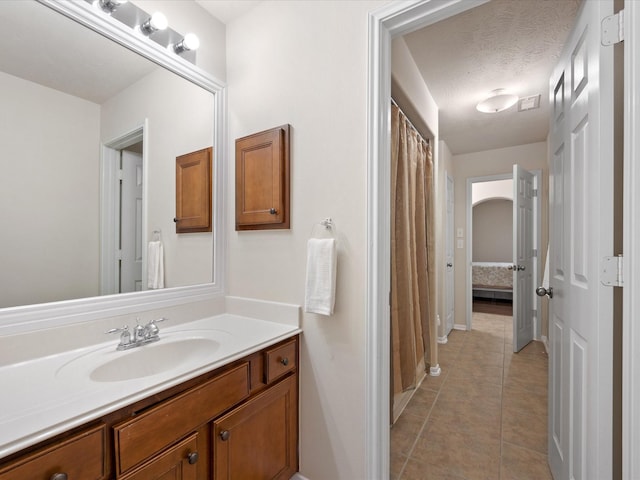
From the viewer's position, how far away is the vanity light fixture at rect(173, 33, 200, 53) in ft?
5.07

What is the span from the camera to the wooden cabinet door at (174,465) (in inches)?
35.5

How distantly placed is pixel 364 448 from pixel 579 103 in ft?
5.40

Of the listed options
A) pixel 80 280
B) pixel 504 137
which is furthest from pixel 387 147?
pixel 504 137

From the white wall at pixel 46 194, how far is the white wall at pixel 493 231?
7971 millimetres

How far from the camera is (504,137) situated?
3797 mm

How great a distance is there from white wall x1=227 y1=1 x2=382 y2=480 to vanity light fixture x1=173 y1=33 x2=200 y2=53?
304 millimetres

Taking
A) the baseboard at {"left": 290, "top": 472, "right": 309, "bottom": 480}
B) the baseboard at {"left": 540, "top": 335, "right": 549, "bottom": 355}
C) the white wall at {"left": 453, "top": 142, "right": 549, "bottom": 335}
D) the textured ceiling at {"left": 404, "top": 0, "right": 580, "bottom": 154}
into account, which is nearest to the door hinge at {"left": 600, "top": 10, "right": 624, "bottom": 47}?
the textured ceiling at {"left": 404, "top": 0, "right": 580, "bottom": 154}

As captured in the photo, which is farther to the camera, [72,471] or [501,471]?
[501,471]

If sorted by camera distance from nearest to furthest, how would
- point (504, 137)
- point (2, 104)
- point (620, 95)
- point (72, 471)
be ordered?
point (72, 471), point (620, 95), point (2, 104), point (504, 137)

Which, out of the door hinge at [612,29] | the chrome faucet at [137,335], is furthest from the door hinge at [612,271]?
the chrome faucet at [137,335]

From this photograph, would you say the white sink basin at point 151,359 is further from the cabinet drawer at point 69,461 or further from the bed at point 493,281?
the bed at point 493,281

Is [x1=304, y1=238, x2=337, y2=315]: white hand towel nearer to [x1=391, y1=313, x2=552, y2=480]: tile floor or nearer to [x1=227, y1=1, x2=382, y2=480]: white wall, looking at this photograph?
[x1=227, y1=1, x2=382, y2=480]: white wall

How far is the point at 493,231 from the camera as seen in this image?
7.43m

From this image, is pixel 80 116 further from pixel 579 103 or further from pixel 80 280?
pixel 579 103
